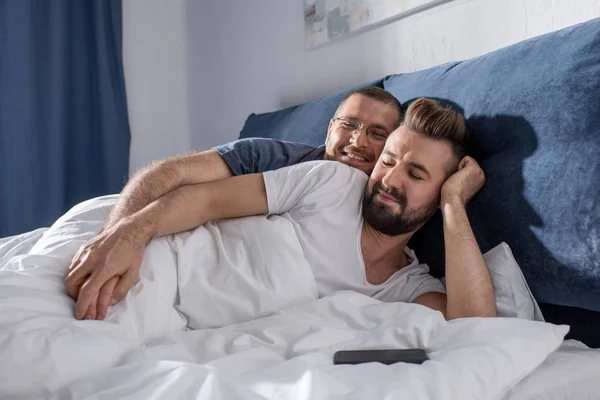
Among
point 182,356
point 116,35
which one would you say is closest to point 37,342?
point 182,356

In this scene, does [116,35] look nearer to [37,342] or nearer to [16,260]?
[16,260]

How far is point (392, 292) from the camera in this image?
1.34 meters

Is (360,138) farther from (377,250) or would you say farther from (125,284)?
(125,284)

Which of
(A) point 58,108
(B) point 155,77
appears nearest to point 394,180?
(A) point 58,108

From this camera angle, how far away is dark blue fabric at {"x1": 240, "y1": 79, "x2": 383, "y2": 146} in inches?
73.5

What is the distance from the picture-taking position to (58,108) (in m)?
2.75

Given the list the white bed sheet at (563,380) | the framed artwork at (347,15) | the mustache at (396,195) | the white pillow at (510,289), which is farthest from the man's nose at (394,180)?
the framed artwork at (347,15)

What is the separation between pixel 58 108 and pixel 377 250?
1.99 metres

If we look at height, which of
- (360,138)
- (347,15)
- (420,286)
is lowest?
(420,286)

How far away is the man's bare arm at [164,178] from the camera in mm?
1336

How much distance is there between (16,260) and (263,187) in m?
0.54

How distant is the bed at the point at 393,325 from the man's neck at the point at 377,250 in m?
0.09

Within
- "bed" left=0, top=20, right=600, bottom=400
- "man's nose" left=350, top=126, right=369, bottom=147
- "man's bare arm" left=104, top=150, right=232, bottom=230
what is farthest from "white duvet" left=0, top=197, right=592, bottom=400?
"man's nose" left=350, top=126, right=369, bottom=147

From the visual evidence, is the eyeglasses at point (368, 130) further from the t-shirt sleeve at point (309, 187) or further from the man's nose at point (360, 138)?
the t-shirt sleeve at point (309, 187)
